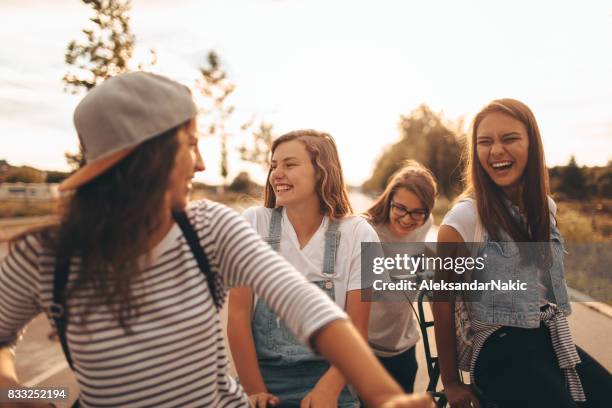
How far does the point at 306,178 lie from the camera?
2.33 metres

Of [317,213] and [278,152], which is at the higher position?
[278,152]

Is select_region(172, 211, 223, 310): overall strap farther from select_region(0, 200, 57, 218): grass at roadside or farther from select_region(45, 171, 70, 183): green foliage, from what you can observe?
select_region(0, 200, 57, 218): grass at roadside

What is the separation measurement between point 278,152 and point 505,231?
48.3 inches

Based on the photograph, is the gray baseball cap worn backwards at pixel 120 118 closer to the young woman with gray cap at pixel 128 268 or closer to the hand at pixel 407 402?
the young woman with gray cap at pixel 128 268

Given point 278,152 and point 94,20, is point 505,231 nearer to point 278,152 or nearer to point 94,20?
point 278,152

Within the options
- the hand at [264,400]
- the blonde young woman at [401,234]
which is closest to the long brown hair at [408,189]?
the blonde young woman at [401,234]

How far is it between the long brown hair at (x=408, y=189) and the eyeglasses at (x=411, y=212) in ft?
0.19

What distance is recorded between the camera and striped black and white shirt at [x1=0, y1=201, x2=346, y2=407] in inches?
46.0

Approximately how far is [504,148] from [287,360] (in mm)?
1504

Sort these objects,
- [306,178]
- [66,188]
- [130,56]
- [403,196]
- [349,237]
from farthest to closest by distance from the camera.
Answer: [130,56] < [403,196] < [306,178] < [349,237] < [66,188]

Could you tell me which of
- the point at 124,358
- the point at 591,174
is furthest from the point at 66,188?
the point at 591,174

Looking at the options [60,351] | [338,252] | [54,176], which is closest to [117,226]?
[338,252]

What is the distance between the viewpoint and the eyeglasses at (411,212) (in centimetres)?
333

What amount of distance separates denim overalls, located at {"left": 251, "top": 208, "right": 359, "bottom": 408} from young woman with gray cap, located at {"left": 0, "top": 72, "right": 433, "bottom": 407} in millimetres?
711
